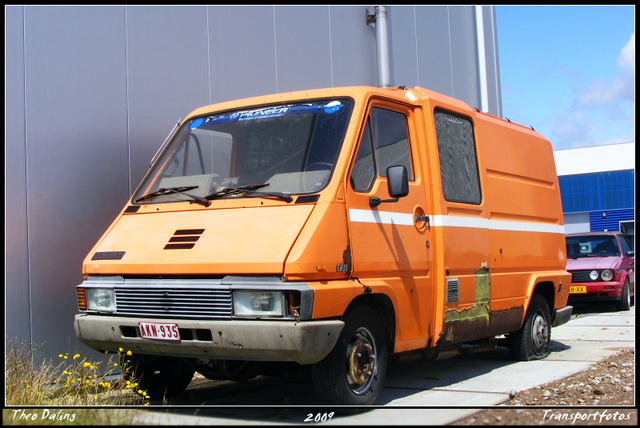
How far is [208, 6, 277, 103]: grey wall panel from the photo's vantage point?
8.77 meters

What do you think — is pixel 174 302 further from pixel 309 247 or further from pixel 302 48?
pixel 302 48

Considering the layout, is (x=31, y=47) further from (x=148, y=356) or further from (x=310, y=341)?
(x=310, y=341)

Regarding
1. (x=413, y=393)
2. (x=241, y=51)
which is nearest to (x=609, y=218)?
(x=241, y=51)

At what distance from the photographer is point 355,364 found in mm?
5250

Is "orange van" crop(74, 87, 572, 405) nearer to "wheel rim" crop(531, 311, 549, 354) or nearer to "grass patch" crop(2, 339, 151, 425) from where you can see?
"grass patch" crop(2, 339, 151, 425)

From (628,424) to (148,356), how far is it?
12.1 feet

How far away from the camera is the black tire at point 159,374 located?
592cm

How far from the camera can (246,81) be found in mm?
9141

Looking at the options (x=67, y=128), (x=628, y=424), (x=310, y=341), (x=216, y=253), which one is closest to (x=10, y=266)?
(x=67, y=128)

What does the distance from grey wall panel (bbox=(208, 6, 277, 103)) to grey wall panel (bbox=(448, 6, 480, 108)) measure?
607 cm

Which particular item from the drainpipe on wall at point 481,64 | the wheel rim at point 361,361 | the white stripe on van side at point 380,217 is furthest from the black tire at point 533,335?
the drainpipe on wall at point 481,64

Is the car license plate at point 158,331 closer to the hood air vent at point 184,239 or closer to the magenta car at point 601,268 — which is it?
the hood air vent at point 184,239

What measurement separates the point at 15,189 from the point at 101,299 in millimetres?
1783

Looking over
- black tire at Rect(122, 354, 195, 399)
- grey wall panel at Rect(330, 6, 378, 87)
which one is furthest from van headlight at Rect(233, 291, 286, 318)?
grey wall panel at Rect(330, 6, 378, 87)
